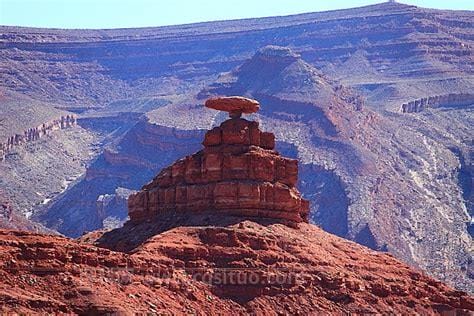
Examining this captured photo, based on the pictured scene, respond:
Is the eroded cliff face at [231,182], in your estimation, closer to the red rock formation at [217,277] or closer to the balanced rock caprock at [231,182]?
the balanced rock caprock at [231,182]

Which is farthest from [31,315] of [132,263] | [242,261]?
[242,261]

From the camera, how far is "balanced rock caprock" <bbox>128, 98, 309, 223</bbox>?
7876cm

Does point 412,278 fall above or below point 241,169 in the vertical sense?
below

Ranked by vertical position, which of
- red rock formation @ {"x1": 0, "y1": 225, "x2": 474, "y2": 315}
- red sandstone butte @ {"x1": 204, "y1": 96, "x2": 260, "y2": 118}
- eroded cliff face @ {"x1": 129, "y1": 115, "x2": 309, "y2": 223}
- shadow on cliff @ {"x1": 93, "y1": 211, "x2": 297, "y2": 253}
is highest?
red sandstone butte @ {"x1": 204, "y1": 96, "x2": 260, "y2": 118}

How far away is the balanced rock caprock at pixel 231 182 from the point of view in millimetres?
78756

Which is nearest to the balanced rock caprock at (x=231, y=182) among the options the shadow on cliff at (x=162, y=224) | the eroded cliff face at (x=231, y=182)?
the eroded cliff face at (x=231, y=182)

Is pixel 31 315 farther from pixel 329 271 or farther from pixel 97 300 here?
pixel 329 271

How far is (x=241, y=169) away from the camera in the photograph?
79.4 meters

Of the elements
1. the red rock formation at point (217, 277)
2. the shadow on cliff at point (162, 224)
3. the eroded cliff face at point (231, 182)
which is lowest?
the red rock formation at point (217, 277)

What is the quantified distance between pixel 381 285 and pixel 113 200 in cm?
11361

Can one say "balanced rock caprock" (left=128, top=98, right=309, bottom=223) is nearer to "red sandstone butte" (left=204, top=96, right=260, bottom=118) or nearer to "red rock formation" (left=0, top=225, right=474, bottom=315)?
"red sandstone butte" (left=204, top=96, right=260, bottom=118)

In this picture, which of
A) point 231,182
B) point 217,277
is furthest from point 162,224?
point 217,277

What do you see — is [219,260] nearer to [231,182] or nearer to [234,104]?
[231,182]

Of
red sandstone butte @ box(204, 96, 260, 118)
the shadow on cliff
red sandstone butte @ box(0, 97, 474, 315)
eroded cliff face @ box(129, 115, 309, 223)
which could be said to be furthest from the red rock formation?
red sandstone butte @ box(204, 96, 260, 118)
